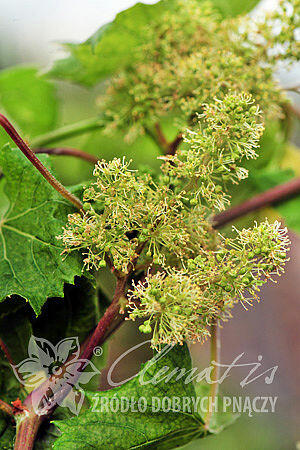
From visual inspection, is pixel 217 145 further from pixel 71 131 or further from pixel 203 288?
pixel 71 131

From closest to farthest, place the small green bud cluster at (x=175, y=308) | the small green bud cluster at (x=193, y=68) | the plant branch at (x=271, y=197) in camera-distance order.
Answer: the small green bud cluster at (x=175, y=308) < the small green bud cluster at (x=193, y=68) < the plant branch at (x=271, y=197)

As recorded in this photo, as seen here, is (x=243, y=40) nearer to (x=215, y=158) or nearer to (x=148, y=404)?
(x=215, y=158)

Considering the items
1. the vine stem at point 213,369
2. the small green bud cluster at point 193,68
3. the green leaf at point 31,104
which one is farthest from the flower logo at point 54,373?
the green leaf at point 31,104

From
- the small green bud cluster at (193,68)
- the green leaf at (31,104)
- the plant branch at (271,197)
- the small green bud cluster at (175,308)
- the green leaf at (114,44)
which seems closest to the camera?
the small green bud cluster at (175,308)

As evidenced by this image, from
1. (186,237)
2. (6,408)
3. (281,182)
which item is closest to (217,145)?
(186,237)

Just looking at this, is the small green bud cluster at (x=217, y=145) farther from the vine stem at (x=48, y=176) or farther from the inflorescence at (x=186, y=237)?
the vine stem at (x=48, y=176)

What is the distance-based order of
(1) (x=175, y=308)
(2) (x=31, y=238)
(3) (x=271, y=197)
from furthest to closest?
1. (3) (x=271, y=197)
2. (2) (x=31, y=238)
3. (1) (x=175, y=308)
